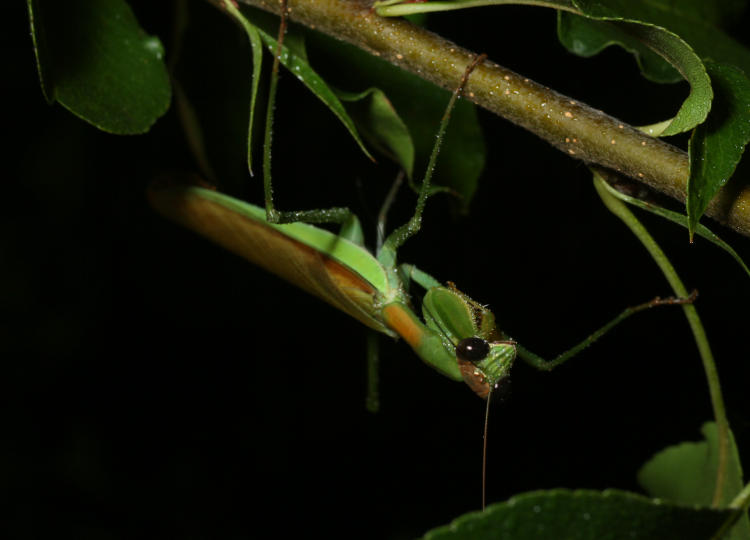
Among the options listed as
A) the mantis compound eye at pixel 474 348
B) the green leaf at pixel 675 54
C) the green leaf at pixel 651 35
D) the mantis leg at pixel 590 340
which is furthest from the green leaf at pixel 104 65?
the mantis leg at pixel 590 340

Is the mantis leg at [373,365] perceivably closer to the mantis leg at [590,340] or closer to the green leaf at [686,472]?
the mantis leg at [590,340]

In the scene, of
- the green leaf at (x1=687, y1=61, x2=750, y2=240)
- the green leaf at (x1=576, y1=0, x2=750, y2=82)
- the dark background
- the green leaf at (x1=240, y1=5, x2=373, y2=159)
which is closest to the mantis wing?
the green leaf at (x1=240, y1=5, x2=373, y2=159)

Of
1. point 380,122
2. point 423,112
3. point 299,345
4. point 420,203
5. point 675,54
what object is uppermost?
point 299,345

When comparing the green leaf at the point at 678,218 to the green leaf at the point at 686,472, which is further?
the green leaf at the point at 686,472

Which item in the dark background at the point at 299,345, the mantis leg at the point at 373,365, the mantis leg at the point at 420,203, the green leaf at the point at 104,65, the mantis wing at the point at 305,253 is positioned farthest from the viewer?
the dark background at the point at 299,345

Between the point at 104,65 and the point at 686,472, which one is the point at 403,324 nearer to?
the point at 686,472

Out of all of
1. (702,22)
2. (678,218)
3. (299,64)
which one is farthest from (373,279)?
(702,22)
